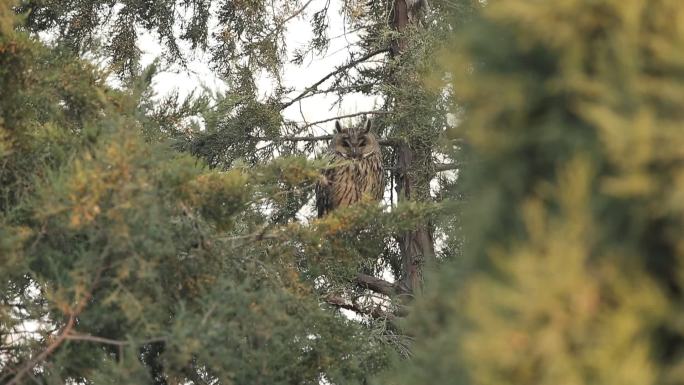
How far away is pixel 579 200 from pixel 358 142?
6.25 metres

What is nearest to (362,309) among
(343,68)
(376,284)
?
(376,284)

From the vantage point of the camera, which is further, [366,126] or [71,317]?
[366,126]

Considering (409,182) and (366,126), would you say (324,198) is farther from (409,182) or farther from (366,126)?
(409,182)

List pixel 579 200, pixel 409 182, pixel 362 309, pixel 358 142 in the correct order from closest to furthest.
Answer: pixel 579 200 < pixel 362 309 < pixel 409 182 < pixel 358 142

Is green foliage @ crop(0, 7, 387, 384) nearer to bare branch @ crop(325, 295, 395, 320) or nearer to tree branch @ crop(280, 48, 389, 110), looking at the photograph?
bare branch @ crop(325, 295, 395, 320)

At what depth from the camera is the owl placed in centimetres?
765

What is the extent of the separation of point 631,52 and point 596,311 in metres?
0.41

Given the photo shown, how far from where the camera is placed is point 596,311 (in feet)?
4.56

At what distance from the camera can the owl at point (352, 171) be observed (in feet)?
25.1

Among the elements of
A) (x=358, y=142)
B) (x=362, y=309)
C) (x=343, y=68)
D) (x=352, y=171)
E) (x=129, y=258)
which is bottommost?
(x=129, y=258)

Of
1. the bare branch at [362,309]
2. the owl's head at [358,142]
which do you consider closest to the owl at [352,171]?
the owl's head at [358,142]

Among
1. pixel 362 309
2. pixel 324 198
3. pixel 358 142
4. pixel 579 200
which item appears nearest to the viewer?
pixel 579 200

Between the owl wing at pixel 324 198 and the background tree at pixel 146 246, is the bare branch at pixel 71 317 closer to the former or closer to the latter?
the background tree at pixel 146 246

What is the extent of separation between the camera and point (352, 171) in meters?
7.80
